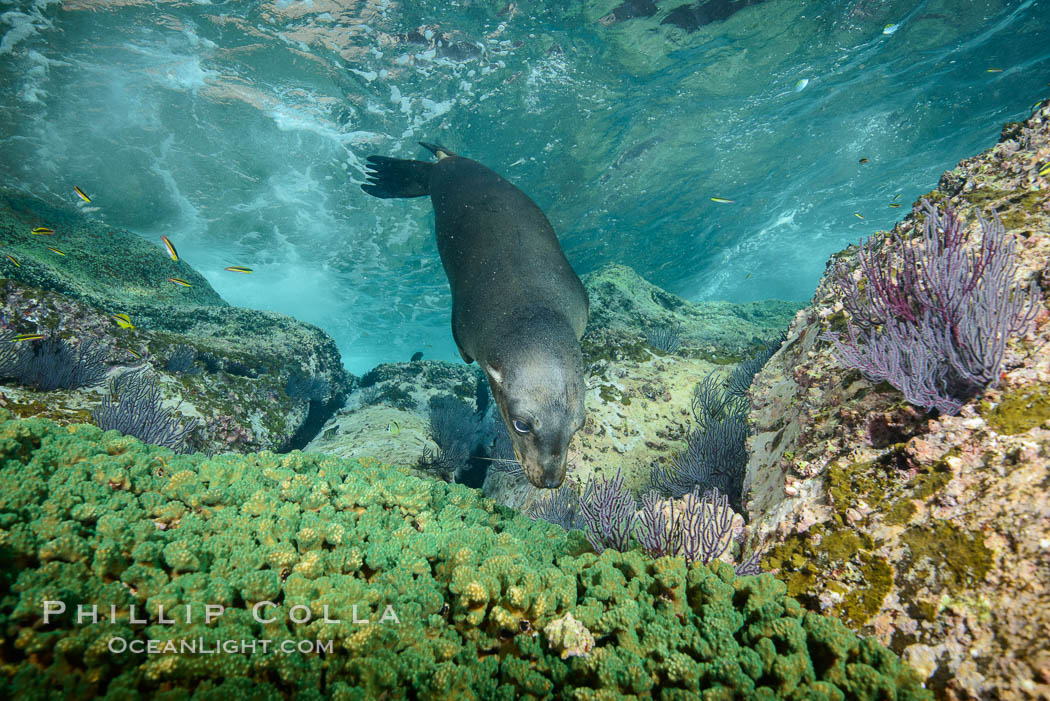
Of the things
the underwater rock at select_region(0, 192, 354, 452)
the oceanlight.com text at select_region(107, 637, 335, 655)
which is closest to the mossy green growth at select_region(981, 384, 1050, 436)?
the oceanlight.com text at select_region(107, 637, 335, 655)

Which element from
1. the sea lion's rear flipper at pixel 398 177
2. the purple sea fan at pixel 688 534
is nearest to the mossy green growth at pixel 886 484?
the purple sea fan at pixel 688 534

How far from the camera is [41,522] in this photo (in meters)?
1.48

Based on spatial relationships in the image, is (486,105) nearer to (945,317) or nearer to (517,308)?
(517,308)

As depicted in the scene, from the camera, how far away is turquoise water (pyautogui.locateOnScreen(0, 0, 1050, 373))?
32.6ft

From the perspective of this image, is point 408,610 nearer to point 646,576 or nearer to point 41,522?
point 646,576

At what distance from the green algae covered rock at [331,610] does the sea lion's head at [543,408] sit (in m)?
1.03

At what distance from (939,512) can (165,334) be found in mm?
8276

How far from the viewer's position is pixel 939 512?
1600mm

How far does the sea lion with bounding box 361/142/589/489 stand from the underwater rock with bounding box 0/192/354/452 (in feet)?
11.9

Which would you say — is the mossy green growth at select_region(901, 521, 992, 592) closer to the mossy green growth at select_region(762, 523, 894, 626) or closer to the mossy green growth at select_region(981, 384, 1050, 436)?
the mossy green growth at select_region(762, 523, 894, 626)

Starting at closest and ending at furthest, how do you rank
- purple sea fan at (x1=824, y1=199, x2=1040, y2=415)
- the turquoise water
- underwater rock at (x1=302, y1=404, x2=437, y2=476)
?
purple sea fan at (x1=824, y1=199, x2=1040, y2=415)
underwater rock at (x1=302, y1=404, x2=437, y2=476)
the turquoise water

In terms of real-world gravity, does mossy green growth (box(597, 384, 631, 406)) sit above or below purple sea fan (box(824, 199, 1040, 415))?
above

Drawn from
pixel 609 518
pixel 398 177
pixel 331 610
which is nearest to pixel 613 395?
pixel 609 518

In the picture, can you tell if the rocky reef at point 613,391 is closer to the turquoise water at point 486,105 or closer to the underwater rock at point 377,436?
the underwater rock at point 377,436
